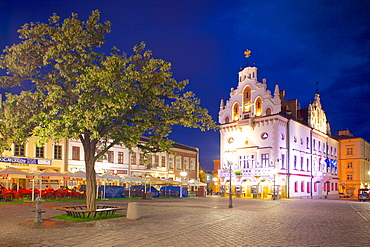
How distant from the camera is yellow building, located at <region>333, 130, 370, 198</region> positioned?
71625 mm

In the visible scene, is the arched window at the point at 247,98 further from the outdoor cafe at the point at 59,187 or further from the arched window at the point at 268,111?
the outdoor cafe at the point at 59,187

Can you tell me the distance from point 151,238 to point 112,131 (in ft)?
25.3

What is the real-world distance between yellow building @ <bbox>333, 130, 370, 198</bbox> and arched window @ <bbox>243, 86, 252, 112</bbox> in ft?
97.3

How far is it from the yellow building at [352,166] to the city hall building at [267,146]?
11625 millimetres

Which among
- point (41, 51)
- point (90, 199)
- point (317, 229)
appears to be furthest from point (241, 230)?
point (41, 51)

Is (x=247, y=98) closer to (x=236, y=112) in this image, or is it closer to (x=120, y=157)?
(x=236, y=112)

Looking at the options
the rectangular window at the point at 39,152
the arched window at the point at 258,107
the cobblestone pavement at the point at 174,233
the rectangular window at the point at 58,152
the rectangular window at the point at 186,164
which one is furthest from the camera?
Answer: the rectangular window at the point at 186,164

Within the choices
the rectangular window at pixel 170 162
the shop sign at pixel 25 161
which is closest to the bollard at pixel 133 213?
the shop sign at pixel 25 161

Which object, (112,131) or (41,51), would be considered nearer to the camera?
(41,51)

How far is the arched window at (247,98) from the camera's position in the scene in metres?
56.5

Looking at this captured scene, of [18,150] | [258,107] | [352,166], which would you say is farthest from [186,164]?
[352,166]

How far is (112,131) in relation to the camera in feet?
60.6

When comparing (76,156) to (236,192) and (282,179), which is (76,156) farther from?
(282,179)

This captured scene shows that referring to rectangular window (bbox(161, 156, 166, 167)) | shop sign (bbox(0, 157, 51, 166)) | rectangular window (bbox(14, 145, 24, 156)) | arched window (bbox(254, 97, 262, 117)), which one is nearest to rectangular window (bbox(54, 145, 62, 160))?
shop sign (bbox(0, 157, 51, 166))
